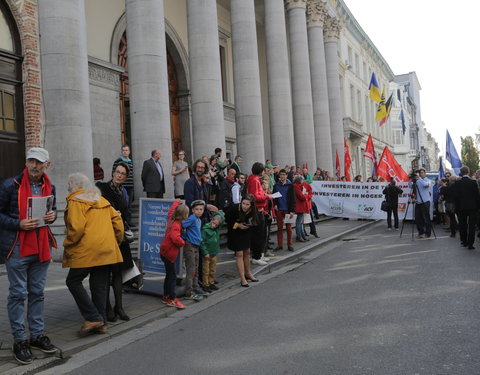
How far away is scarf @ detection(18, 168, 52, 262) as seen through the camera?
4602mm

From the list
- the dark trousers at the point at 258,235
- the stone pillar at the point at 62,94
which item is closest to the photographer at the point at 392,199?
the dark trousers at the point at 258,235

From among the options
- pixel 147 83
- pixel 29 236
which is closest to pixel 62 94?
pixel 147 83

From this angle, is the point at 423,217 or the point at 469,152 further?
the point at 469,152

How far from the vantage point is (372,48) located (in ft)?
167

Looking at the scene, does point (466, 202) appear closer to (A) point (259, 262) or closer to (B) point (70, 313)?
(A) point (259, 262)

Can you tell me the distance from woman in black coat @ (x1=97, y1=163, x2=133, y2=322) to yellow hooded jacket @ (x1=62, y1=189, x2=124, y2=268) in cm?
70

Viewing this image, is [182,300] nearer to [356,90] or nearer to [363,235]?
[363,235]

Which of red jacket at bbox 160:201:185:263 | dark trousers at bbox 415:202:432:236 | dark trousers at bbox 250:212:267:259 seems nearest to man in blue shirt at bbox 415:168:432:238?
dark trousers at bbox 415:202:432:236

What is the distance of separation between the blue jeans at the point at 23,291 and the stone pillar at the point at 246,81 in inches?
521

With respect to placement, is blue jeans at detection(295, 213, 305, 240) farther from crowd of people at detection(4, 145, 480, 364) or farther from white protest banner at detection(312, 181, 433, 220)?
white protest banner at detection(312, 181, 433, 220)

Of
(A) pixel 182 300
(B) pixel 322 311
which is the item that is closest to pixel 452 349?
(B) pixel 322 311

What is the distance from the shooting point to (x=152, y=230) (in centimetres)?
746

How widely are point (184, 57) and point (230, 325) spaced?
707 inches

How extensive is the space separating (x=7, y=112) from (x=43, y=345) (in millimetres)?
7901
